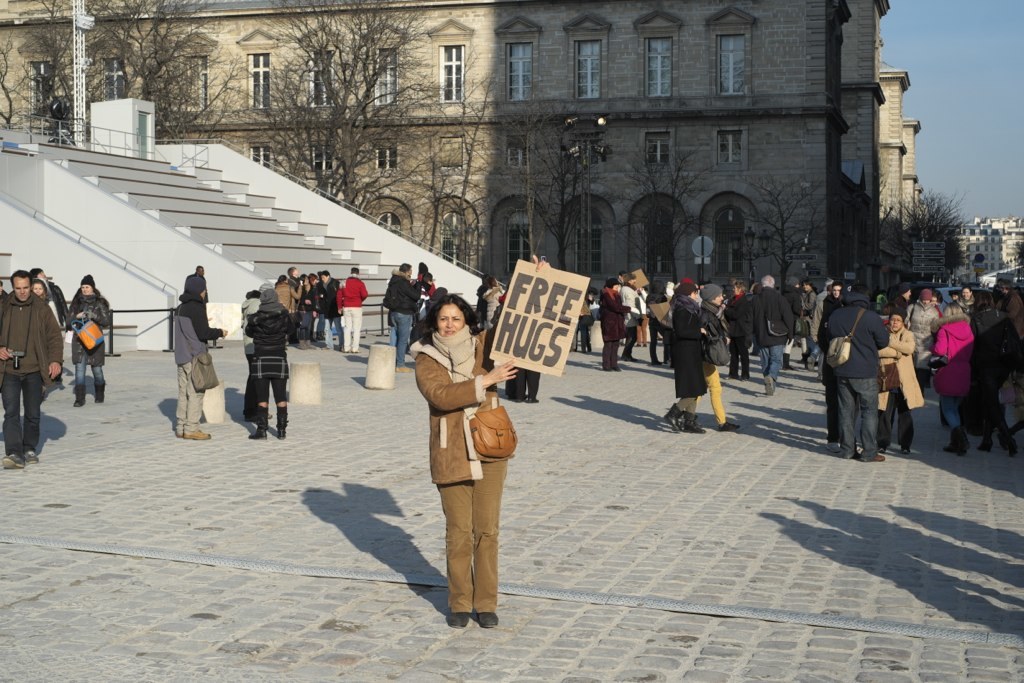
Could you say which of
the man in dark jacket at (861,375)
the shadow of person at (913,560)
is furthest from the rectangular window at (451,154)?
the shadow of person at (913,560)

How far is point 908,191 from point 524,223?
95175 millimetres

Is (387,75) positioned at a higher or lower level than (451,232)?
higher

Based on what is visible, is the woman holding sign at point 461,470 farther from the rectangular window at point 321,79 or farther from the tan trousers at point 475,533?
the rectangular window at point 321,79

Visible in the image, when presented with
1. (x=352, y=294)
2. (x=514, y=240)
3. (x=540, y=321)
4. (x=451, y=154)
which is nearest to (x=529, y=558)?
(x=540, y=321)

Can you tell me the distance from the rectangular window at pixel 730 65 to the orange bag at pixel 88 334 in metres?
52.4

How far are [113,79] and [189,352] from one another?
52051 millimetres

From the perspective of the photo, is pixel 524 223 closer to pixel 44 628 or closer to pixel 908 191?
pixel 44 628

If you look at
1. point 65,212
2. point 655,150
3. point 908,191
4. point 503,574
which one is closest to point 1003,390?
point 503,574

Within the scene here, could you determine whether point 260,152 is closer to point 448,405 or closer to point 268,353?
point 268,353

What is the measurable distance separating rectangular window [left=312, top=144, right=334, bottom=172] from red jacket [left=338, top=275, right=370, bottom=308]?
109 feet

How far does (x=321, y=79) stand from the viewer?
6425 centimetres

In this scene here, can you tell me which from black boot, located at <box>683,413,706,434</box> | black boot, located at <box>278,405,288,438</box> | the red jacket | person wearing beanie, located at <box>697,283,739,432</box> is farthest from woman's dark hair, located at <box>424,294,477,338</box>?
the red jacket

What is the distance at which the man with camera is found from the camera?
13.1m

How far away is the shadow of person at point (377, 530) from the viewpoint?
8.57m
